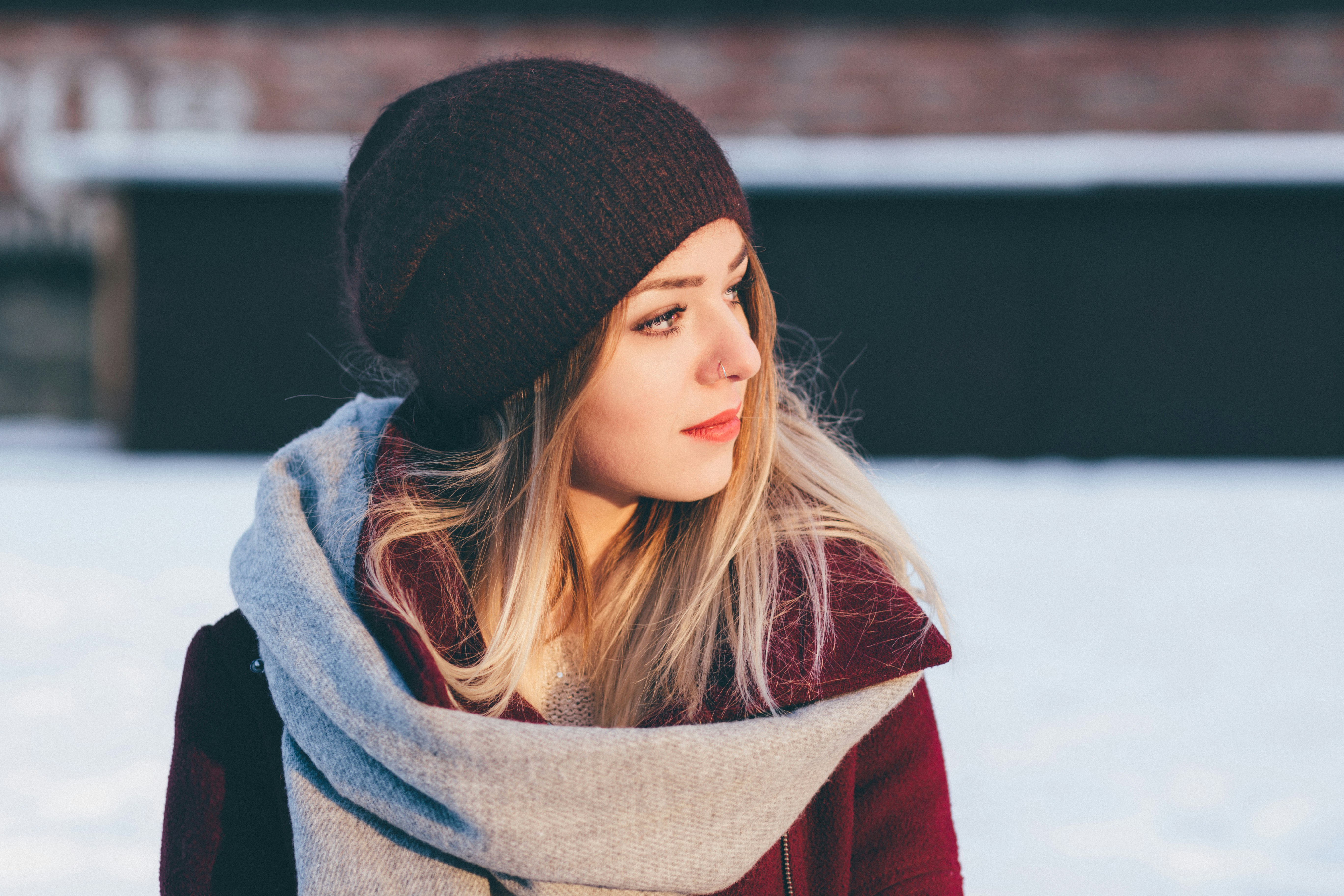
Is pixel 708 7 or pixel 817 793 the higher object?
pixel 708 7

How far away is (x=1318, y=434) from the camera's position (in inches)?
423

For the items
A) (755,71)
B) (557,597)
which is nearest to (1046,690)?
(557,597)

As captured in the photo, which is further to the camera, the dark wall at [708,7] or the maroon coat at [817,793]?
the dark wall at [708,7]

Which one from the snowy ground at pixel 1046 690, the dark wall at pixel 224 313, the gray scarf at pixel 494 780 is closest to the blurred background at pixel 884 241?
the dark wall at pixel 224 313

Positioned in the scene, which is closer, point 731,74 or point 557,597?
point 557,597

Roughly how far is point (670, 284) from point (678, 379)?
0.13 metres

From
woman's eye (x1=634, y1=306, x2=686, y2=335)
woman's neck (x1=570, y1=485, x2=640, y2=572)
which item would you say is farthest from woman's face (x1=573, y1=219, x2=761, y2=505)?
woman's neck (x1=570, y1=485, x2=640, y2=572)

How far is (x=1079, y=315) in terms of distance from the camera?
35.4ft

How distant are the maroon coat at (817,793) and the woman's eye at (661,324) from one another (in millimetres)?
377

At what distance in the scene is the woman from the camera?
1.22 meters

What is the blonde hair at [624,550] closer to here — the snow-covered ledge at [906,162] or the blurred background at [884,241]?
the blurred background at [884,241]

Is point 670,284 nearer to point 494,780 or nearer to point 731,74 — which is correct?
point 494,780

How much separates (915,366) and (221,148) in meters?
7.31

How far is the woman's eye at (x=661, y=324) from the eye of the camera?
1414 millimetres
